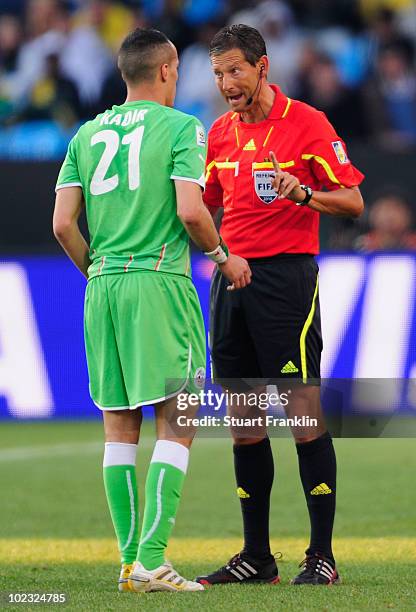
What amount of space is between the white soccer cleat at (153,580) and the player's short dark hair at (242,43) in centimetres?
207

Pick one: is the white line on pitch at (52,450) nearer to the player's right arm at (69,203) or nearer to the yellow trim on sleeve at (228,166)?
the yellow trim on sleeve at (228,166)

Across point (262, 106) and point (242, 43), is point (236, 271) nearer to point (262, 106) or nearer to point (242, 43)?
point (262, 106)

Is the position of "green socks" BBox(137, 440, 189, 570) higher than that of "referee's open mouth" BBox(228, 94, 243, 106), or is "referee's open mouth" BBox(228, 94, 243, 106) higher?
"referee's open mouth" BBox(228, 94, 243, 106)

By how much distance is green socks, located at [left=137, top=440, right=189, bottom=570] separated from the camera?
4.88 m

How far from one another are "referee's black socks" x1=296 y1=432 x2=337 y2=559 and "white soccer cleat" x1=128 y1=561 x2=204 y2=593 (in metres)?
0.65

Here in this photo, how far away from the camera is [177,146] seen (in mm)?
4949

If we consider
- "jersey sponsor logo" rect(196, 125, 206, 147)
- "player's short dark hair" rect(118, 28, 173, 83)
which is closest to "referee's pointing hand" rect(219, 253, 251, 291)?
"jersey sponsor logo" rect(196, 125, 206, 147)

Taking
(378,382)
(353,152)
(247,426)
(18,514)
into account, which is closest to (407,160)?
(353,152)

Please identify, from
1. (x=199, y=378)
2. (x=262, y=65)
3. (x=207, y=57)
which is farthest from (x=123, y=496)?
(x=207, y=57)

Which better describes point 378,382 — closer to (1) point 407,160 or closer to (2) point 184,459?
(1) point 407,160

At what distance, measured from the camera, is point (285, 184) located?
5.06 m

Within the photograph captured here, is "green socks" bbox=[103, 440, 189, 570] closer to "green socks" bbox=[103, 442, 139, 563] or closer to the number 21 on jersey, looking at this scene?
"green socks" bbox=[103, 442, 139, 563]

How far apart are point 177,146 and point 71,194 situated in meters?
0.48

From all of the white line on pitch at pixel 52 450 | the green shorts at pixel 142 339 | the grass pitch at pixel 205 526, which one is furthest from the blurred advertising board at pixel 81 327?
the green shorts at pixel 142 339
